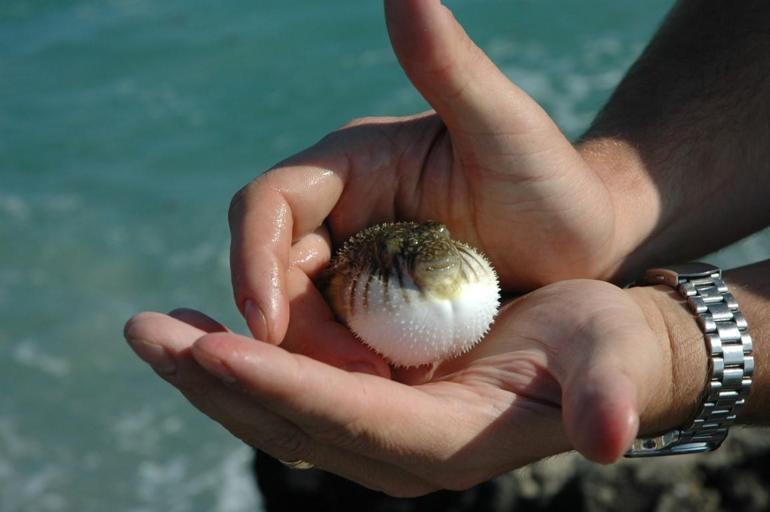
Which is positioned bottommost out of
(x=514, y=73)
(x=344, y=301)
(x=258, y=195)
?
(x=514, y=73)

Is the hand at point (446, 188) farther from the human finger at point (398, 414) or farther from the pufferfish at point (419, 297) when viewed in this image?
the human finger at point (398, 414)

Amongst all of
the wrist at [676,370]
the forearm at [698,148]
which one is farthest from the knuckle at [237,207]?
the forearm at [698,148]

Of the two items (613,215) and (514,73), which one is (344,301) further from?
(514,73)

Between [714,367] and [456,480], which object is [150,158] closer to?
[456,480]

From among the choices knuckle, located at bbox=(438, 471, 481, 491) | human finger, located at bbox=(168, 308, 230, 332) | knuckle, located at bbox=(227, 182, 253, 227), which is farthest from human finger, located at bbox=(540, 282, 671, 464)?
knuckle, located at bbox=(227, 182, 253, 227)

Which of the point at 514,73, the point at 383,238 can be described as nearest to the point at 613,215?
the point at 383,238

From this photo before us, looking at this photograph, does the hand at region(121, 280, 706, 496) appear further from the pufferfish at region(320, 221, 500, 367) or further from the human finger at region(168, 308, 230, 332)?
the pufferfish at region(320, 221, 500, 367)
